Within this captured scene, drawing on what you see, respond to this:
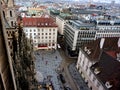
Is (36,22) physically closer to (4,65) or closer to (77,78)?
(77,78)

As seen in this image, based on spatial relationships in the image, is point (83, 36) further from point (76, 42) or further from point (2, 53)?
point (2, 53)

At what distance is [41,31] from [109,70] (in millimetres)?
50156

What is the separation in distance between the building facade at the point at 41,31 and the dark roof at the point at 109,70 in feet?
138

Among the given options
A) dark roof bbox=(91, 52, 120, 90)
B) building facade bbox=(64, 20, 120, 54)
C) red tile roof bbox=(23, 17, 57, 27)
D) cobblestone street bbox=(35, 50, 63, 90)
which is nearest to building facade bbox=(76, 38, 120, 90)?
dark roof bbox=(91, 52, 120, 90)

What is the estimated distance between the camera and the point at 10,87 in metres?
11.4

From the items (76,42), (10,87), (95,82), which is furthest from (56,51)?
(10,87)

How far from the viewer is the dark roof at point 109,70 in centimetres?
4172

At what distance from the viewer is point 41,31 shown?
8919 cm

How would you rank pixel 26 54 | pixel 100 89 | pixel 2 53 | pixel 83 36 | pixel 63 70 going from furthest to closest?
pixel 83 36, pixel 63 70, pixel 100 89, pixel 26 54, pixel 2 53

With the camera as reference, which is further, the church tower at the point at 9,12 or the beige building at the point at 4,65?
the church tower at the point at 9,12

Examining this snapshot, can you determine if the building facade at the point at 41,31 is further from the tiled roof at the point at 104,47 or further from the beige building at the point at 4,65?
the beige building at the point at 4,65

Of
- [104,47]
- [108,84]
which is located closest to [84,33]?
[104,47]

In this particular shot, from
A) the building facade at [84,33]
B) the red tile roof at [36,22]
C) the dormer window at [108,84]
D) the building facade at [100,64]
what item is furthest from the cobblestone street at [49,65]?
the dormer window at [108,84]

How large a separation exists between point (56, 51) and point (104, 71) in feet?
148
